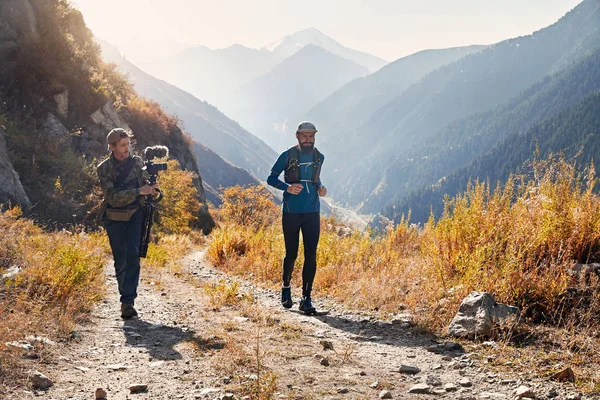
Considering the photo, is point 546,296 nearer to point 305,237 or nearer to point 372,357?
point 372,357

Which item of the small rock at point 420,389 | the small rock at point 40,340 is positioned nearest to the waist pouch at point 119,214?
the small rock at point 40,340

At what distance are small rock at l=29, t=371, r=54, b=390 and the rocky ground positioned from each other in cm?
1

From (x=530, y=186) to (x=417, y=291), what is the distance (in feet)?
7.90

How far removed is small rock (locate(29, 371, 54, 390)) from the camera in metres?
3.19

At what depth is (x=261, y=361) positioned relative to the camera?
3793 mm

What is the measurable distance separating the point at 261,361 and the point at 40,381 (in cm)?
166

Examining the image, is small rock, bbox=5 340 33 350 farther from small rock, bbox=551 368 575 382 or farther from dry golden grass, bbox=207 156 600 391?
small rock, bbox=551 368 575 382

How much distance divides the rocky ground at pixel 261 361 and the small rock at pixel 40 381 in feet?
0.03

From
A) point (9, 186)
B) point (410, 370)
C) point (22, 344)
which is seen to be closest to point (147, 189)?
point (22, 344)

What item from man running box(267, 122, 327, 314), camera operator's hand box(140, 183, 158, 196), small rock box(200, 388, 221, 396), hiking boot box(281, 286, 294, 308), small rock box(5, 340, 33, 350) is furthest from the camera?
hiking boot box(281, 286, 294, 308)

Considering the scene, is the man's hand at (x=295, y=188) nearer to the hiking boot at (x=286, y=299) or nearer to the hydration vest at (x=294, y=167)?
the hydration vest at (x=294, y=167)

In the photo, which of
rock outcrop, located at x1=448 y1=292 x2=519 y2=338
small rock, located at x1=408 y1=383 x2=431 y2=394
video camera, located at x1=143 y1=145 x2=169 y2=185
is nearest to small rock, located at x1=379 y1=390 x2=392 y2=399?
small rock, located at x1=408 y1=383 x2=431 y2=394

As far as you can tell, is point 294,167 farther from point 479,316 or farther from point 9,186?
point 9,186

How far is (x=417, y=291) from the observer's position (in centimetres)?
582
